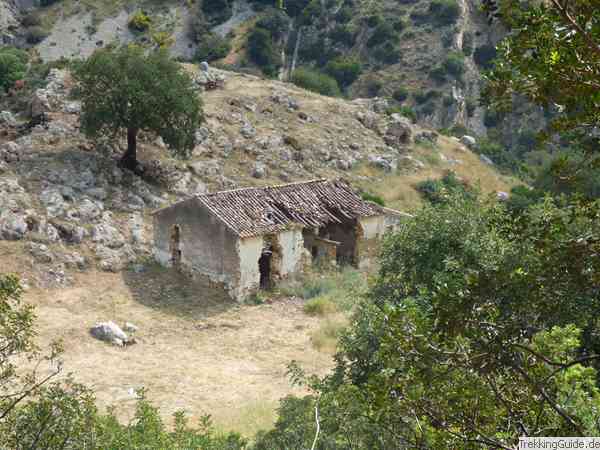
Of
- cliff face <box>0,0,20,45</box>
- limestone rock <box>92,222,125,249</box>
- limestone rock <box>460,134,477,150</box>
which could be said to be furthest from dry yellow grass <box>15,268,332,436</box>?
cliff face <box>0,0,20,45</box>

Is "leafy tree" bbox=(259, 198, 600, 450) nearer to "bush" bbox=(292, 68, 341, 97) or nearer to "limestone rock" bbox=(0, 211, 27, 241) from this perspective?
"limestone rock" bbox=(0, 211, 27, 241)

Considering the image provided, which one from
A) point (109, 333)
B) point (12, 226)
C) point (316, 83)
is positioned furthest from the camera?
point (316, 83)

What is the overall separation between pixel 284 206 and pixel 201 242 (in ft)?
12.9

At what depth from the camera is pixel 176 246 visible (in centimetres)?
2655

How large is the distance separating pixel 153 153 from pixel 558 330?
29379 millimetres

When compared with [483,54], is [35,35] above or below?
below

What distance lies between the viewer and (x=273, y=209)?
27031mm

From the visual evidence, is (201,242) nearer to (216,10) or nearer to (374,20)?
(374,20)

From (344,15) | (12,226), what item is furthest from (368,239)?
(344,15)

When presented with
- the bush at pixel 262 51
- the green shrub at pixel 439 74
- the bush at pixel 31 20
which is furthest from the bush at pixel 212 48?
the green shrub at pixel 439 74

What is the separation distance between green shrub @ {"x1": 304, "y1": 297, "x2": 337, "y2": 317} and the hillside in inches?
13.4

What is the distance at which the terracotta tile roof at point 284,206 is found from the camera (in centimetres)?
2517

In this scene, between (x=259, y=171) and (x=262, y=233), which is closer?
(x=262, y=233)

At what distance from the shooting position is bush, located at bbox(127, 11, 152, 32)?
6731 centimetres
